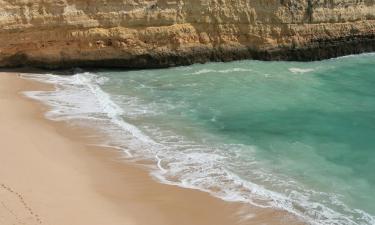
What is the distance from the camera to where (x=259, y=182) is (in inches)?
419

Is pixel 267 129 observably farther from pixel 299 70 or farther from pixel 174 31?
pixel 299 70

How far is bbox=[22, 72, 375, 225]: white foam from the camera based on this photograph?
9.66 meters

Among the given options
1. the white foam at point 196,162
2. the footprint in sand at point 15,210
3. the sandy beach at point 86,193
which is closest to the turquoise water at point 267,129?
the white foam at point 196,162

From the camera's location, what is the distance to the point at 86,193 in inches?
392

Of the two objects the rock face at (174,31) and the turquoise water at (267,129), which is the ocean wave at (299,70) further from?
the rock face at (174,31)

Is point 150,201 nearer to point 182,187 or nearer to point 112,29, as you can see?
point 182,187

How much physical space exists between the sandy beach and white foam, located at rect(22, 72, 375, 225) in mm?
386

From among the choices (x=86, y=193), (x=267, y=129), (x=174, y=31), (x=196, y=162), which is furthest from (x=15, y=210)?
(x=174, y=31)

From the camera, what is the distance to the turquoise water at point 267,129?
1030 centimetres

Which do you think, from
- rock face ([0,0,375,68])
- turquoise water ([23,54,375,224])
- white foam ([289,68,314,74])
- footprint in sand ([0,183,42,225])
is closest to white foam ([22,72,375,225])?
turquoise water ([23,54,375,224])

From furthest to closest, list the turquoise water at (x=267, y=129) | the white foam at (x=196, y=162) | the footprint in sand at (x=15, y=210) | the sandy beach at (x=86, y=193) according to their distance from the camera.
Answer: the turquoise water at (x=267, y=129)
the white foam at (x=196, y=162)
the sandy beach at (x=86, y=193)
the footprint in sand at (x=15, y=210)

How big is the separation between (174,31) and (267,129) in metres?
6.57

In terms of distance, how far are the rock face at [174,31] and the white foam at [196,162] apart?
2358 millimetres

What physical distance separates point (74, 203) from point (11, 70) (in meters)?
9.83
